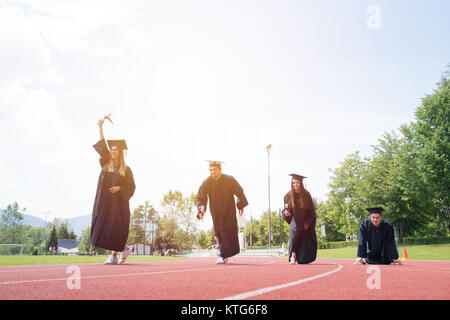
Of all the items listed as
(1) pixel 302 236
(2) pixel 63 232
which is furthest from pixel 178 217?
(2) pixel 63 232

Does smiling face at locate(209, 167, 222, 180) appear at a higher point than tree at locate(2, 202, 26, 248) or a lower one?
higher

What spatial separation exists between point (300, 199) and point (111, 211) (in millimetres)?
5240

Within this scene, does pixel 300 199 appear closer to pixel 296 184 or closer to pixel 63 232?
pixel 296 184

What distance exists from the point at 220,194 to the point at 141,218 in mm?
68700

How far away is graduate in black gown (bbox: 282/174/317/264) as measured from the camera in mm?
9789

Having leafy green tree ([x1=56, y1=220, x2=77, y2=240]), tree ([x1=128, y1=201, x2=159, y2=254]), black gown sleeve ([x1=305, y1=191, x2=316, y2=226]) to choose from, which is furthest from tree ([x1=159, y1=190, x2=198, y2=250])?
leafy green tree ([x1=56, y1=220, x2=77, y2=240])

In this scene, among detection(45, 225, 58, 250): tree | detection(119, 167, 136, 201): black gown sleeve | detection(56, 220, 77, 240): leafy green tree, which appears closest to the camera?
detection(119, 167, 136, 201): black gown sleeve

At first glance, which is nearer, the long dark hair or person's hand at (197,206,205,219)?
person's hand at (197,206,205,219)

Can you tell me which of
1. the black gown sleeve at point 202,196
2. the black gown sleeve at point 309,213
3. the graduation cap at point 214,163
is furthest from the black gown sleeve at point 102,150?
the black gown sleeve at point 309,213

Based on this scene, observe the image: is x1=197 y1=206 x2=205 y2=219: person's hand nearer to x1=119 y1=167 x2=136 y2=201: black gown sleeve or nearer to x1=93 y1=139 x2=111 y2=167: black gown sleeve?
x1=119 y1=167 x2=136 y2=201: black gown sleeve

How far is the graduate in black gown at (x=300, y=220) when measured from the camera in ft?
32.1

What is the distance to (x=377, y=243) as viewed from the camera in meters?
10.0

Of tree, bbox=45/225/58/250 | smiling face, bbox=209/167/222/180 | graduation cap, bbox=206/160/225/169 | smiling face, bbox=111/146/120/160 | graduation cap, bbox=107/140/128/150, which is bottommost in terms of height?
tree, bbox=45/225/58/250
